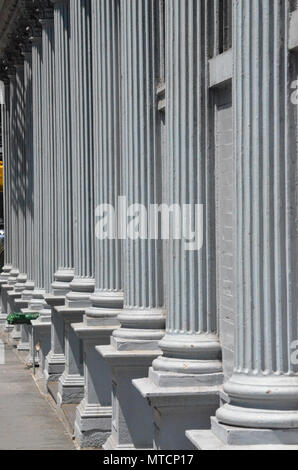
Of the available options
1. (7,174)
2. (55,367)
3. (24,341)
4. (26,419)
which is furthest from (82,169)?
(7,174)

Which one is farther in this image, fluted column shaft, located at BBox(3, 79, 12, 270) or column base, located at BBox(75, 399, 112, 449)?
fluted column shaft, located at BBox(3, 79, 12, 270)

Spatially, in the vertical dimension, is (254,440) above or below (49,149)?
below

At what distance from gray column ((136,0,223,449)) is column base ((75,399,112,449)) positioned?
217 inches

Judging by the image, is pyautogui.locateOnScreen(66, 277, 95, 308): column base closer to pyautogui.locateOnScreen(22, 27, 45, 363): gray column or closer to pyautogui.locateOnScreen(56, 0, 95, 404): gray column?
pyautogui.locateOnScreen(56, 0, 95, 404): gray column

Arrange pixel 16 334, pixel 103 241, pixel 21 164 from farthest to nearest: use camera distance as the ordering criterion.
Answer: pixel 21 164 < pixel 16 334 < pixel 103 241

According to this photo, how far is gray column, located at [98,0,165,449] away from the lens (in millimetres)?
13977

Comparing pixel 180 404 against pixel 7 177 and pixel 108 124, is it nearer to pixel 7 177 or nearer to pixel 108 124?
pixel 108 124

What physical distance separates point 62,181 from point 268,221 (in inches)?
565

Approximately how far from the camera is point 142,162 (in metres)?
14.1

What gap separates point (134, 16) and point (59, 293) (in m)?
9.59

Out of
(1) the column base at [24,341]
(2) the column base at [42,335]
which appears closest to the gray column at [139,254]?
(2) the column base at [42,335]

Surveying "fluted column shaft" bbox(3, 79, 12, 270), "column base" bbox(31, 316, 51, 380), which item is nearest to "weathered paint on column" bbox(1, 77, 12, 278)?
"fluted column shaft" bbox(3, 79, 12, 270)

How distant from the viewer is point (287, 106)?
8.73 metres

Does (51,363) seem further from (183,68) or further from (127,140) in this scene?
(183,68)
